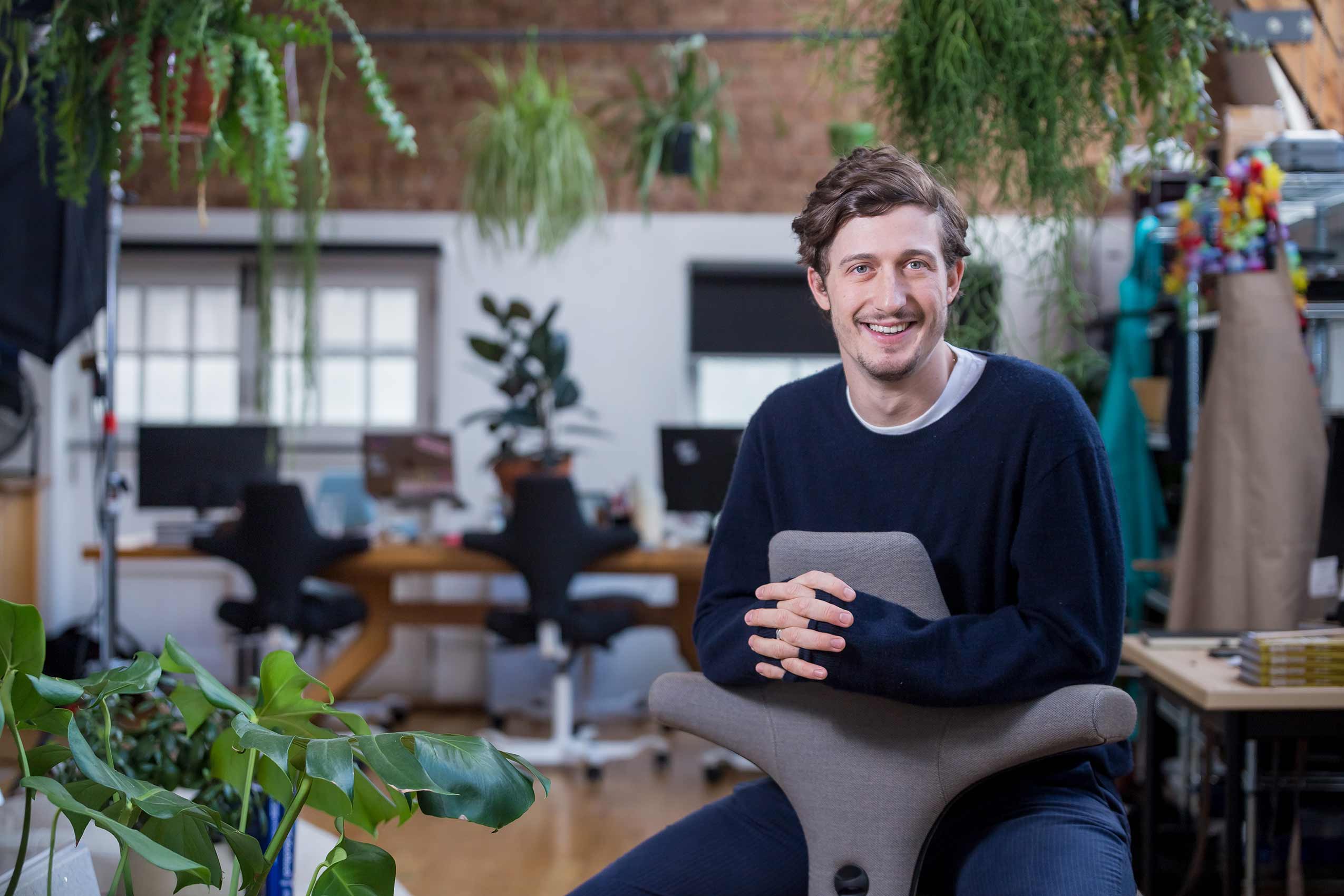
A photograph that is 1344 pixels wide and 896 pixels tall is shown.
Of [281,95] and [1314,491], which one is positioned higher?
[281,95]

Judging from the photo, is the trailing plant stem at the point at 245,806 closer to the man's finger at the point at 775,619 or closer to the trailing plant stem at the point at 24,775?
the trailing plant stem at the point at 24,775

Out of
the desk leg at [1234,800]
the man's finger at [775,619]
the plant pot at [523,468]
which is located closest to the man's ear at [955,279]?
the man's finger at [775,619]

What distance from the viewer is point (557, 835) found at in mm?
3861

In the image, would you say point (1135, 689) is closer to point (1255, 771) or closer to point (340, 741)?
point (1255, 771)

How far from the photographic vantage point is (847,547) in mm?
1310

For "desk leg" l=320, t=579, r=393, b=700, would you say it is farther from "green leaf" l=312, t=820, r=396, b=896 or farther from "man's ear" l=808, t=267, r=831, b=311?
"green leaf" l=312, t=820, r=396, b=896

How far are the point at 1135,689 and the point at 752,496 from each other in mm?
2996

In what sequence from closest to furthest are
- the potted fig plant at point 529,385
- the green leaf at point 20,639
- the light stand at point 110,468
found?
1. the green leaf at point 20,639
2. the light stand at point 110,468
3. the potted fig plant at point 529,385

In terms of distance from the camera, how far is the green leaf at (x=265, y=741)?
0.92 metres

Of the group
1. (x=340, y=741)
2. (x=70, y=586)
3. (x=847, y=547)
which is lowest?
(x=70, y=586)

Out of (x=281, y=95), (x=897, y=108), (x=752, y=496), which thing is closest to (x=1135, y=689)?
(x=897, y=108)

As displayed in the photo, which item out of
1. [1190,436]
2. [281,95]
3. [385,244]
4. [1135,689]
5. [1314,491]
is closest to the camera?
[281,95]

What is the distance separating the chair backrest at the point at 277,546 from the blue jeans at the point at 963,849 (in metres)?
A: 3.48

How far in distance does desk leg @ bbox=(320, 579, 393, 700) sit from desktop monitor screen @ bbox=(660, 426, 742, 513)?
4.46 feet
